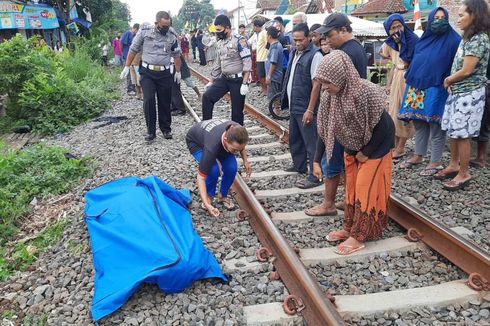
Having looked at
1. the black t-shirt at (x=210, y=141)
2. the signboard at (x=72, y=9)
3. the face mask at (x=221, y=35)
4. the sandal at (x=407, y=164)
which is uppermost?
the signboard at (x=72, y=9)

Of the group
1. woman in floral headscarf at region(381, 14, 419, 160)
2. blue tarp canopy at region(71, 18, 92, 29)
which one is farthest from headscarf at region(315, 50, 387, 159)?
blue tarp canopy at region(71, 18, 92, 29)

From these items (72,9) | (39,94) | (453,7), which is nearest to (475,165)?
(39,94)

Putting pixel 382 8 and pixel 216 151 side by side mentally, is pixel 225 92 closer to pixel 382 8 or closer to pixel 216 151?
pixel 216 151

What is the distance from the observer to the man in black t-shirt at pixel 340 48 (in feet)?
12.4

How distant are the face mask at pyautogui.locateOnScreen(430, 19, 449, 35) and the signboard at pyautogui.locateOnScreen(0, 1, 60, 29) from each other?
18.4 meters

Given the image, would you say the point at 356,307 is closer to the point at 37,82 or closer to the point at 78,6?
the point at 37,82

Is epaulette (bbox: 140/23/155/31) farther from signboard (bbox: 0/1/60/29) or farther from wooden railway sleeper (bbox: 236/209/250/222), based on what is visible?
signboard (bbox: 0/1/60/29)

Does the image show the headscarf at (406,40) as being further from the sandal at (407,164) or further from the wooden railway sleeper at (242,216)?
the wooden railway sleeper at (242,216)

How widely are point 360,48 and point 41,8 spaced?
955 inches

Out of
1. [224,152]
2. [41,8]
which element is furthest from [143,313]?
[41,8]

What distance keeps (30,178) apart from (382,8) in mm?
25595

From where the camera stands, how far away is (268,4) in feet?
173

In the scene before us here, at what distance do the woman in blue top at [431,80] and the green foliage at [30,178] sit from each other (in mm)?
4226

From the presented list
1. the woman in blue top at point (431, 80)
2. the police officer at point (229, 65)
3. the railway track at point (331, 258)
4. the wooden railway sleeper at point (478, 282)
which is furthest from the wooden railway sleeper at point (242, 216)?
the police officer at point (229, 65)
